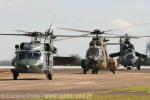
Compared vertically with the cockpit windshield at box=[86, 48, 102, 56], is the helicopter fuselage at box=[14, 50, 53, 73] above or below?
below

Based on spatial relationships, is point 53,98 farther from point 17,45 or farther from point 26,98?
point 17,45

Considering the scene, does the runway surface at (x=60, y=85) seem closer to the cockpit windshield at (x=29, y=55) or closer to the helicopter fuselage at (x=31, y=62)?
the helicopter fuselage at (x=31, y=62)

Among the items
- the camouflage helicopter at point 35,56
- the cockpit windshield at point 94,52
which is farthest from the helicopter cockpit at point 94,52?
the camouflage helicopter at point 35,56

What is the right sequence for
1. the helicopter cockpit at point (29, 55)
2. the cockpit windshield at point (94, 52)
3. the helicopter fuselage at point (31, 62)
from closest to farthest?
the helicopter fuselage at point (31, 62) < the helicopter cockpit at point (29, 55) < the cockpit windshield at point (94, 52)

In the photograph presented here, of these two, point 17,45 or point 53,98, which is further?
point 17,45

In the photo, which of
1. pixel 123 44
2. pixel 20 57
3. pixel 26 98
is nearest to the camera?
pixel 26 98

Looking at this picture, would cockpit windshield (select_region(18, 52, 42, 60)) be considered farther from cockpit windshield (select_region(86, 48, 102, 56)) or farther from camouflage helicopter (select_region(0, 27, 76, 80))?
cockpit windshield (select_region(86, 48, 102, 56))

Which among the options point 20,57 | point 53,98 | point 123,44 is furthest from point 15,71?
point 123,44

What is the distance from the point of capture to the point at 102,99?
20594 millimetres

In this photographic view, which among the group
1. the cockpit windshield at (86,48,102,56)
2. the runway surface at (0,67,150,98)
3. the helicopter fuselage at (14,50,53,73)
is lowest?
the runway surface at (0,67,150,98)

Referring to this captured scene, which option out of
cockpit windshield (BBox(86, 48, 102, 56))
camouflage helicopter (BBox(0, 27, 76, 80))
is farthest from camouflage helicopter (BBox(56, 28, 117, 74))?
camouflage helicopter (BBox(0, 27, 76, 80))

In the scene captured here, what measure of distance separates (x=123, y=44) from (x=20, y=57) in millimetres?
49107

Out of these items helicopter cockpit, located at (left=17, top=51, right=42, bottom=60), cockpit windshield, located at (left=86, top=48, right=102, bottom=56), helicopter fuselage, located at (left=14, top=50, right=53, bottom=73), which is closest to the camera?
helicopter fuselage, located at (left=14, top=50, right=53, bottom=73)

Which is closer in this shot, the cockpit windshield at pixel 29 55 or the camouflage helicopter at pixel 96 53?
the cockpit windshield at pixel 29 55
